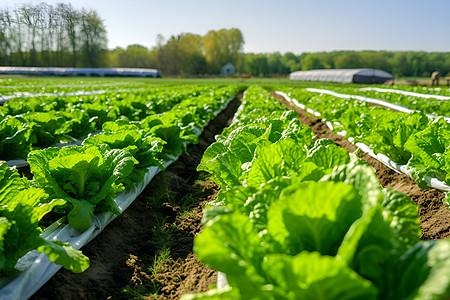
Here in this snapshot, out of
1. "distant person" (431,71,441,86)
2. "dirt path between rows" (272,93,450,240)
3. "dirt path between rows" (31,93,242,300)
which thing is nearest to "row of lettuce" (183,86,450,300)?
"dirt path between rows" (31,93,242,300)

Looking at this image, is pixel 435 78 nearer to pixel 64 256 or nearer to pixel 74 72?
pixel 64 256

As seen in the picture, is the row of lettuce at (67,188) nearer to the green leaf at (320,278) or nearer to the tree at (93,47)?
the green leaf at (320,278)

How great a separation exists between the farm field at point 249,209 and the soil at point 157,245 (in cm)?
1

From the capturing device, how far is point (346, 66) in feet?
272

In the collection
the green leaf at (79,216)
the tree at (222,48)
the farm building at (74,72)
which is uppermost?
the tree at (222,48)

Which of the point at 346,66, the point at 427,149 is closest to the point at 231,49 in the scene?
the point at 346,66

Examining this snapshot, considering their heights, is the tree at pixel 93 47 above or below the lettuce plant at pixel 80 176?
above

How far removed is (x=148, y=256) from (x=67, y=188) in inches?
38.4

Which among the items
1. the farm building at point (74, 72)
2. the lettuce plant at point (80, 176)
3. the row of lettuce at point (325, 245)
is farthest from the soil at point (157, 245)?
the farm building at point (74, 72)

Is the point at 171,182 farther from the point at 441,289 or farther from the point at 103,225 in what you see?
the point at 441,289

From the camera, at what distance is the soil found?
2487 mm

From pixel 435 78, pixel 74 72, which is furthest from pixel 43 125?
pixel 74 72

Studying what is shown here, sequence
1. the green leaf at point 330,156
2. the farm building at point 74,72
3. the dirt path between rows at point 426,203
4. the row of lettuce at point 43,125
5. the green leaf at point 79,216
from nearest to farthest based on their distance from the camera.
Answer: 1. the green leaf at point 330,156
2. the green leaf at point 79,216
3. the dirt path between rows at point 426,203
4. the row of lettuce at point 43,125
5. the farm building at point 74,72

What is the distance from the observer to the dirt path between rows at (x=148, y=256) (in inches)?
96.9
